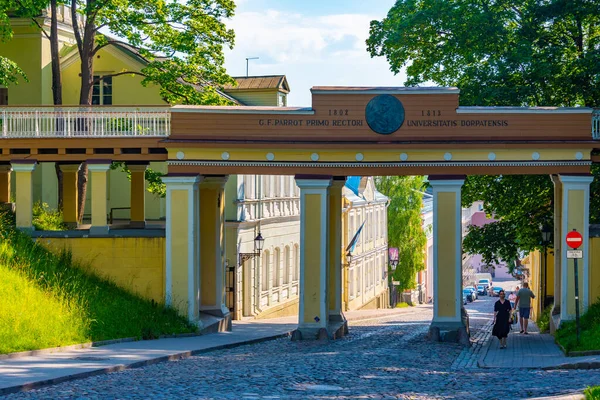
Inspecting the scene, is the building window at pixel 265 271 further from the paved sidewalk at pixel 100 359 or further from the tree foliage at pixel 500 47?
the paved sidewalk at pixel 100 359

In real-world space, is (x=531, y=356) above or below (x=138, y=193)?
below

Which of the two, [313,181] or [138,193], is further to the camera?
[138,193]

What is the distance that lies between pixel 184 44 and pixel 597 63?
1331cm

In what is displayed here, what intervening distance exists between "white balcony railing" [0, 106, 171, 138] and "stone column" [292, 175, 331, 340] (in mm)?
4340

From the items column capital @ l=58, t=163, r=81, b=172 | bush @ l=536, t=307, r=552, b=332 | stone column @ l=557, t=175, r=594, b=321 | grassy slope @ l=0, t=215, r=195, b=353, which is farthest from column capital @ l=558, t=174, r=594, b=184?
column capital @ l=58, t=163, r=81, b=172

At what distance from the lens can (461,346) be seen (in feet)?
81.8

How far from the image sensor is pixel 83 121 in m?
28.2

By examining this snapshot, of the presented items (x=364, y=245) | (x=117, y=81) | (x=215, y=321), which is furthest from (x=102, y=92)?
(x=364, y=245)

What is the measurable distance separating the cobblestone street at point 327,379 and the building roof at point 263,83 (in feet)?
71.6

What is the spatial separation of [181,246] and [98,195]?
306 centimetres

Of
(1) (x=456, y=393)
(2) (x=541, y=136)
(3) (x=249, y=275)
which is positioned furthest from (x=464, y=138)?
(3) (x=249, y=275)

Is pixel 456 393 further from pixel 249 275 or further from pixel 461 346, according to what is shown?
pixel 249 275

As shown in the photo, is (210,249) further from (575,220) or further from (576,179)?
(576,179)

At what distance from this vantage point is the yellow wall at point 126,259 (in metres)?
27.6
